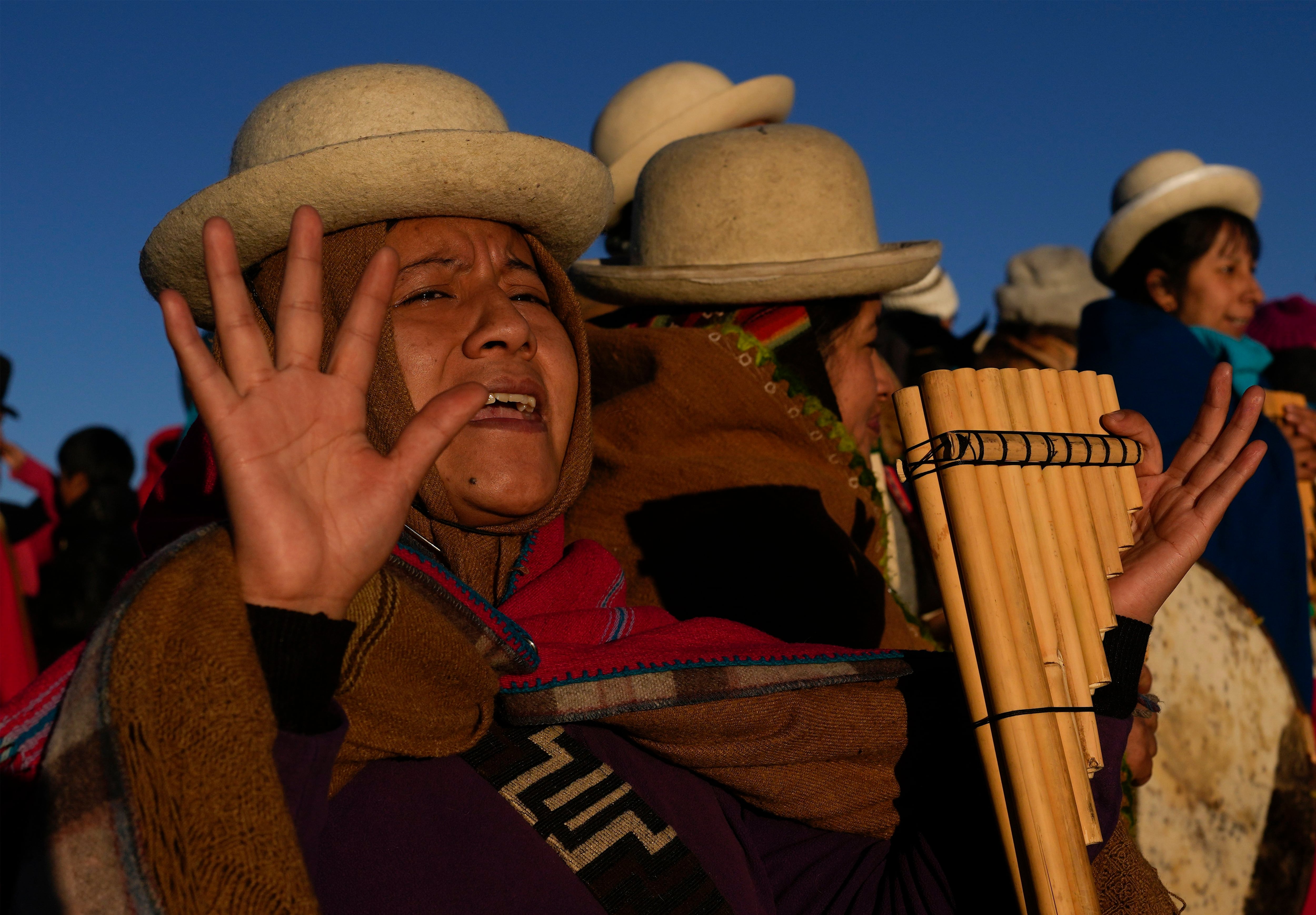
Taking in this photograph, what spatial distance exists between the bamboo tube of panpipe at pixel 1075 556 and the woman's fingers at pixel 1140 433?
140 millimetres

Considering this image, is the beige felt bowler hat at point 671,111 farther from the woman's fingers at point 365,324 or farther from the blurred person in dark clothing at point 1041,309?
the woman's fingers at point 365,324

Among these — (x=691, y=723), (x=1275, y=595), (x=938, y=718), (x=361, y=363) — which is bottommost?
(x=1275, y=595)

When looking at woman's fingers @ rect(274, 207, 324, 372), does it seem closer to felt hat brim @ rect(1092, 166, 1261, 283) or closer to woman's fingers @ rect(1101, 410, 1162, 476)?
woman's fingers @ rect(1101, 410, 1162, 476)

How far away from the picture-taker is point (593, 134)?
5.16 metres

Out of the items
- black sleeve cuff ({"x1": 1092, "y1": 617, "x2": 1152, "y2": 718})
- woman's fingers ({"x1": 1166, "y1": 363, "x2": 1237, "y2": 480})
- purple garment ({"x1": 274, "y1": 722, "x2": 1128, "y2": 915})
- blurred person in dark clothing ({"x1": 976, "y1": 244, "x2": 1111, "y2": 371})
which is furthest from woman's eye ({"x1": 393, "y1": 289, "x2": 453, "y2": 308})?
blurred person in dark clothing ({"x1": 976, "y1": 244, "x2": 1111, "y2": 371})

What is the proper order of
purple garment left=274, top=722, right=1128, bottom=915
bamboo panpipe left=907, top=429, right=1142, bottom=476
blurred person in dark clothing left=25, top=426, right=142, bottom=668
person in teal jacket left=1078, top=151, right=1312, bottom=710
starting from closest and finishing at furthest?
purple garment left=274, top=722, right=1128, bottom=915 < bamboo panpipe left=907, top=429, right=1142, bottom=476 < person in teal jacket left=1078, top=151, right=1312, bottom=710 < blurred person in dark clothing left=25, top=426, right=142, bottom=668

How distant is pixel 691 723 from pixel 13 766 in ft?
3.18

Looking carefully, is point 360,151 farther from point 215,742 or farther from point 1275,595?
point 1275,595

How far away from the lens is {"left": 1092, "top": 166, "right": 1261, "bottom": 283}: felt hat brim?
4.43 m

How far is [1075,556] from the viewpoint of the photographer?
1.88 m

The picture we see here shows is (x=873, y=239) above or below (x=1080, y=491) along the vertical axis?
above

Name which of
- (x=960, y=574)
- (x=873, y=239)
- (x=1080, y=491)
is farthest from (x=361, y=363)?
(x=873, y=239)

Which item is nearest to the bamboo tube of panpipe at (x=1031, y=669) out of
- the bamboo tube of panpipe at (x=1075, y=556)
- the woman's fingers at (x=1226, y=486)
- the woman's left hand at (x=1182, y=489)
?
the bamboo tube of panpipe at (x=1075, y=556)

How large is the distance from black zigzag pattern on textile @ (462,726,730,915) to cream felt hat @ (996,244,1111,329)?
513 cm
